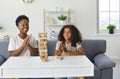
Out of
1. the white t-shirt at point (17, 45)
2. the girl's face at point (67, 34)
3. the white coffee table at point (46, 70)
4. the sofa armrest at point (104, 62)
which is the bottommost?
the sofa armrest at point (104, 62)

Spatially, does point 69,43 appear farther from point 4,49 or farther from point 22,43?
point 4,49

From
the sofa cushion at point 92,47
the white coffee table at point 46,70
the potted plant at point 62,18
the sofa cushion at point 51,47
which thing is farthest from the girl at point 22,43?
the potted plant at point 62,18

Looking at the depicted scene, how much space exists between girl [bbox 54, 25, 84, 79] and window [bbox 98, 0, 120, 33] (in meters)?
2.91

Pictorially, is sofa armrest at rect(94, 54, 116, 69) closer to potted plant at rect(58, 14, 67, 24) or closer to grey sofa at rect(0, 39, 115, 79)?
grey sofa at rect(0, 39, 115, 79)

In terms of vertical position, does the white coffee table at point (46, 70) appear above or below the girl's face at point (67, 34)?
below

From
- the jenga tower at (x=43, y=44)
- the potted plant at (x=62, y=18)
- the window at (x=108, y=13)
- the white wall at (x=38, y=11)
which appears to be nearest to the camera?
the jenga tower at (x=43, y=44)

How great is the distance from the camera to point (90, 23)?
5.57 m

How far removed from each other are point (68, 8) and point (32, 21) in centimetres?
94

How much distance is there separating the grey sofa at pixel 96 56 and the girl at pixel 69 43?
15.4 inches

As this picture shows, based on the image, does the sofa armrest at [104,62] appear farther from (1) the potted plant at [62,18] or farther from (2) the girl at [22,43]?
(1) the potted plant at [62,18]

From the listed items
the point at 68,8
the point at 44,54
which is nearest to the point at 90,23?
the point at 68,8

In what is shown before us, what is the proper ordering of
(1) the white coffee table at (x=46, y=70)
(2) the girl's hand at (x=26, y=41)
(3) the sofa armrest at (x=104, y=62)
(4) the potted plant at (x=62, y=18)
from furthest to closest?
(4) the potted plant at (x=62, y=18) < (3) the sofa armrest at (x=104, y=62) < (2) the girl's hand at (x=26, y=41) < (1) the white coffee table at (x=46, y=70)

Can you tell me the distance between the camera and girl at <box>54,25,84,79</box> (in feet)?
9.32

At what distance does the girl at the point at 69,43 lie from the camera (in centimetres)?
284
